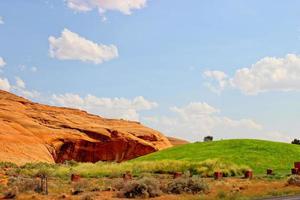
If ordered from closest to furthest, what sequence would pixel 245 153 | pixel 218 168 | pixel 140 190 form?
pixel 140 190 → pixel 218 168 → pixel 245 153

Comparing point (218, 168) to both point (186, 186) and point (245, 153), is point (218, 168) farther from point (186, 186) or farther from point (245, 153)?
point (186, 186)

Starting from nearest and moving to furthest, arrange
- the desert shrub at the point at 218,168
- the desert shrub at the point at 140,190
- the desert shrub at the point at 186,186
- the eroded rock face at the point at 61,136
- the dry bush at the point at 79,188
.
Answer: the desert shrub at the point at 140,190 < the dry bush at the point at 79,188 < the desert shrub at the point at 186,186 < the desert shrub at the point at 218,168 < the eroded rock face at the point at 61,136

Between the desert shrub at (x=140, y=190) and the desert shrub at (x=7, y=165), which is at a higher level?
the desert shrub at (x=7, y=165)

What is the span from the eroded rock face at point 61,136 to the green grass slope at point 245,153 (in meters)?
10.4

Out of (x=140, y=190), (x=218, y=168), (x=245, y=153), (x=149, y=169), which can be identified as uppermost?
(x=245, y=153)

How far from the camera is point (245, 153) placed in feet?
176

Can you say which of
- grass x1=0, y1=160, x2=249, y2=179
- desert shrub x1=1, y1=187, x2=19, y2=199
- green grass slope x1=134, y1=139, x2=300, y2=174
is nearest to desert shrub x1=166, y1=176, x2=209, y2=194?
desert shrub x1=1, y1=187, x2=19, y2=199

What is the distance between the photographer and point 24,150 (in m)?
58.9

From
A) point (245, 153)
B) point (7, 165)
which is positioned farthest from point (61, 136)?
point (245, 153)

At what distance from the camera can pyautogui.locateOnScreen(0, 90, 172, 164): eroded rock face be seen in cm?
5922

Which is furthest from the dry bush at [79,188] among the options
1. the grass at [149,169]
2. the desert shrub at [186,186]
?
the grass at [149,169]

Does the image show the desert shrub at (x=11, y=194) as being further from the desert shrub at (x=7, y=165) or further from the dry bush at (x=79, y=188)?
the desert shrub at (x=7, y=165)

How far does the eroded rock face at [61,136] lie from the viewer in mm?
59219

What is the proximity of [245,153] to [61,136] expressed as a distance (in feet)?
84.7
